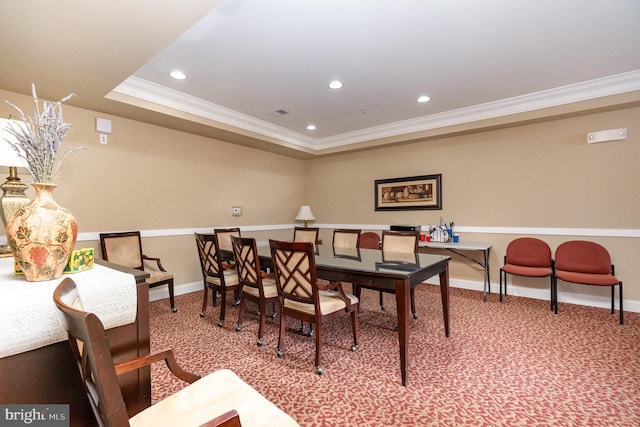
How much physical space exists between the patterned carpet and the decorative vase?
4.01ft

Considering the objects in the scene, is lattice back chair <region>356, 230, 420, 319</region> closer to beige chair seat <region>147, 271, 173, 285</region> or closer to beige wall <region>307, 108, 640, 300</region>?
beige wall <region>307, 108, 640, 300</region>

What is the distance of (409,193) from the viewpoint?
4949mm

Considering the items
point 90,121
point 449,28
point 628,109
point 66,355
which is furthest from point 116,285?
point 628,109

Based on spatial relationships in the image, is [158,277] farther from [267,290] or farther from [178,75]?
[178,75]

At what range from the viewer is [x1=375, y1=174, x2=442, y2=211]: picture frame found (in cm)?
470

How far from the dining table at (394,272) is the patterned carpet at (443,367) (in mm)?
240

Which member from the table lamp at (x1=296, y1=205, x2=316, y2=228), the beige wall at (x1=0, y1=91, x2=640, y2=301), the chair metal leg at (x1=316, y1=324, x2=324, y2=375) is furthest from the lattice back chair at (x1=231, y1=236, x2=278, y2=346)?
the table lamp at (x1=296, y1=205, x2=316, y2=228)

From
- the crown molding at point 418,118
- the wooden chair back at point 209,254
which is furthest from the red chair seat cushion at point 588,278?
the wooden chair back at point 209,254

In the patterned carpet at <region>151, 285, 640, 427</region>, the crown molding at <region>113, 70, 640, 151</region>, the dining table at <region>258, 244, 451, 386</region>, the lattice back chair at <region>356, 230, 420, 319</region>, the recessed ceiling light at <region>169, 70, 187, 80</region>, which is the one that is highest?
the recessed ceiling light at <region>169, 70, 187, 80</region>

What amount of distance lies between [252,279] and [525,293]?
369 centimetres

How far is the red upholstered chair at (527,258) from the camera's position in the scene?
11.8ft

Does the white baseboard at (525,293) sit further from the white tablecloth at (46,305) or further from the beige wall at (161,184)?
the white tablecloth at (46,305)

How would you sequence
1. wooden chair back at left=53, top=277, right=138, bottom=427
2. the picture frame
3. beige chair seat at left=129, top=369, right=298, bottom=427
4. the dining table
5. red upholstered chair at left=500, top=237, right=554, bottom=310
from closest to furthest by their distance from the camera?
wooden chair back at left=53, top=277, right=138, bottom=427, beige chair seat at left=129, top=369, right=298, bottom=427, the dining table, red upholstered chair at left=500, top=237, right=554, bottom=310, the picture frame

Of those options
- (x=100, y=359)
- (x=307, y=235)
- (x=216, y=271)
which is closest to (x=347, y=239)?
(x=307, y=235)
